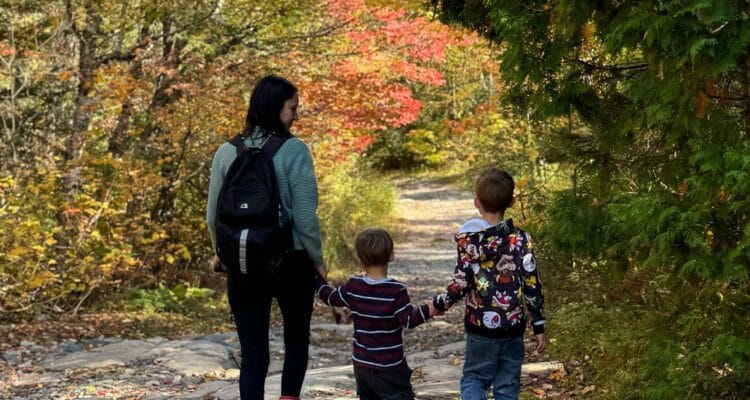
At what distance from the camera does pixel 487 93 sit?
2625 cm

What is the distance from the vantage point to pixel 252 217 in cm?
371

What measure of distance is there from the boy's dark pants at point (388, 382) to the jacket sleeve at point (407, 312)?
0.75 ft

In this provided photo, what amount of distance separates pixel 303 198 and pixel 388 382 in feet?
2.80

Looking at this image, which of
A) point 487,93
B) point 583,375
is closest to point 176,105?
point 583,375

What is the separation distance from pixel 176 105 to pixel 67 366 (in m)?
3.45

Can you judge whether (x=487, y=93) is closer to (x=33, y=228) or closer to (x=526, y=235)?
(x=33, y=228)

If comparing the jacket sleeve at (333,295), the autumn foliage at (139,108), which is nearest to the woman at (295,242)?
the jacket sleeve at (333,295)

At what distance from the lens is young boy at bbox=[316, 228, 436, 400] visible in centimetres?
365

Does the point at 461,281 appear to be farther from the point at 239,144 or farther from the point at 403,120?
the point at 403,120

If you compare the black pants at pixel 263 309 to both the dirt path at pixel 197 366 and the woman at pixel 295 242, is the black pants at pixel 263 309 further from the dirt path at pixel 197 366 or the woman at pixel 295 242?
the dirt path at pixel 197 366

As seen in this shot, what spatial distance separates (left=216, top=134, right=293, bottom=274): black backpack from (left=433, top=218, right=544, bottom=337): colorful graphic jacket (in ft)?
2.34

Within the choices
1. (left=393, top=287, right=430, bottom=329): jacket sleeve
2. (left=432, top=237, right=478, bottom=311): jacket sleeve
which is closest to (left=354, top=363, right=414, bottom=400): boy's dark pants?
(left=393, top=287, right=430, bottom=329): jacket sleeve

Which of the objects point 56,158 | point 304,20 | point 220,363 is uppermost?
point 304,20

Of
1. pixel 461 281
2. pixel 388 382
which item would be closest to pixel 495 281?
pixel 461 281
